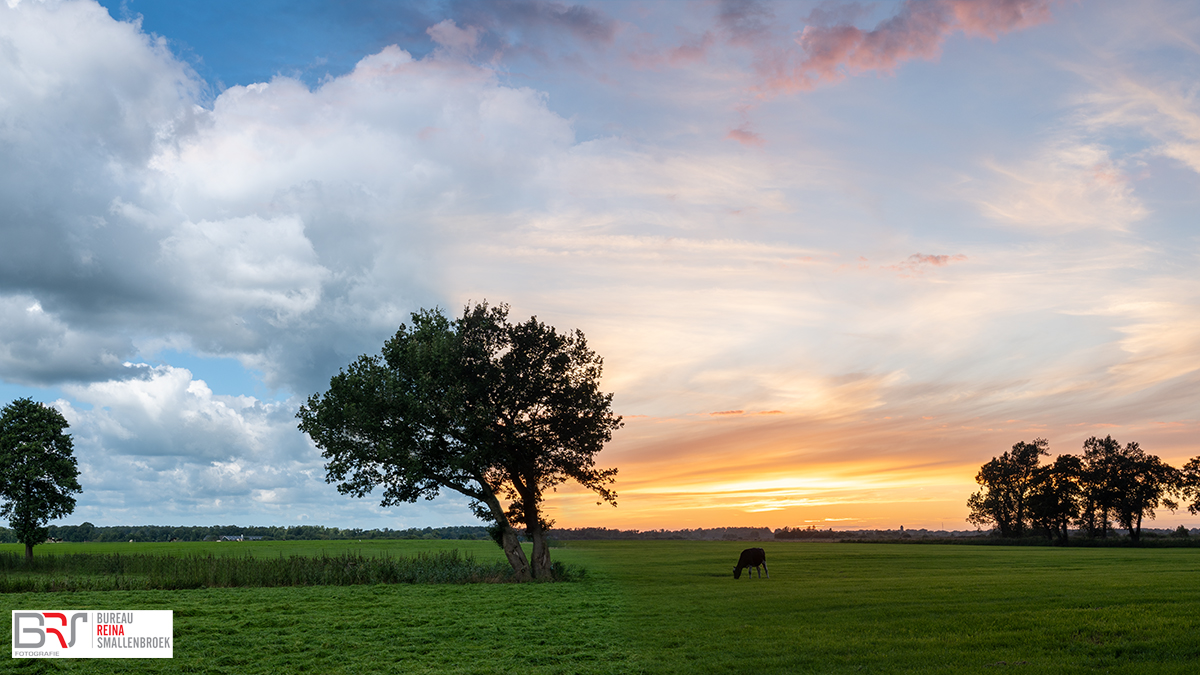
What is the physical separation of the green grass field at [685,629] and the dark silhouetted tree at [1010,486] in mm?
115918

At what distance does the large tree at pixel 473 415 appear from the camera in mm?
45281

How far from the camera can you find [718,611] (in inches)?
1131

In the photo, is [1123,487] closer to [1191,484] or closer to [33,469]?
[1191,484]

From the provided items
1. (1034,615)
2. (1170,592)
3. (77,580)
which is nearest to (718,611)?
(1034,615)

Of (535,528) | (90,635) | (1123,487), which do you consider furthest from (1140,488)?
(90,635)

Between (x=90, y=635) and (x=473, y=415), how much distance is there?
23195 millimetres

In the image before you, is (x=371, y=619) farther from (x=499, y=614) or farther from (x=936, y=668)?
(x=936, y=668)

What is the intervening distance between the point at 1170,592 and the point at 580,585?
27950 millimetres

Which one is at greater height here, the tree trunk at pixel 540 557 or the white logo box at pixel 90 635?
the white logo box at pixel 90 635

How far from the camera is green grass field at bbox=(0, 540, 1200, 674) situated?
61.5 ft

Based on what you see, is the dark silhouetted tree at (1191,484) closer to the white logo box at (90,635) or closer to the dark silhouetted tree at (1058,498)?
the dark silhouetted tree at (1058,498)

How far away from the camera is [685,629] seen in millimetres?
24266

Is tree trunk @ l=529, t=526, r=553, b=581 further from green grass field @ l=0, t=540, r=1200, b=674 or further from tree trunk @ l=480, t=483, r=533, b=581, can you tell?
green grass field @ l=0, t=540, r=1200, b=674

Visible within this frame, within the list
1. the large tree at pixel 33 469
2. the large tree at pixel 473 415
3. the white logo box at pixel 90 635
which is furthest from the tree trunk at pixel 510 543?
the large tree at pixel 33 469
